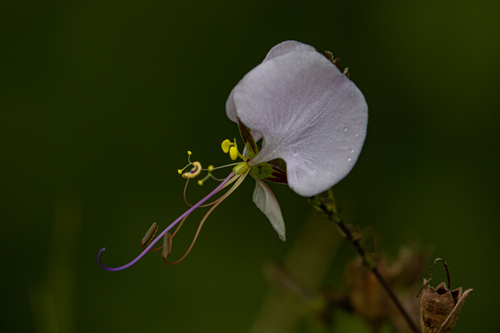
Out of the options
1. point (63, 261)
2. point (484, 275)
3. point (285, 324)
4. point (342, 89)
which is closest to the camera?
point (342, 89)

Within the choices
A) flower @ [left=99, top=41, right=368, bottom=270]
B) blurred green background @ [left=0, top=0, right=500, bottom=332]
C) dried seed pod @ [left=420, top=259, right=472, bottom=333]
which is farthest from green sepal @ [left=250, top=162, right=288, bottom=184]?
blurred green background @ [left=0, top=0, right=500, bottom=332]

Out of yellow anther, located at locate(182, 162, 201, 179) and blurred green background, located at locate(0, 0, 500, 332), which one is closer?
yellow anther, located at locate(182, 162, 201, 179)

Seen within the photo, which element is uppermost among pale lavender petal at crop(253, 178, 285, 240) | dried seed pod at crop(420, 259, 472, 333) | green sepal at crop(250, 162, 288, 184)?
green sepal at crop(250, 162, 288, 184)

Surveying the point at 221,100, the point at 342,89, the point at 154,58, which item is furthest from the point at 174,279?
the point at 342,89

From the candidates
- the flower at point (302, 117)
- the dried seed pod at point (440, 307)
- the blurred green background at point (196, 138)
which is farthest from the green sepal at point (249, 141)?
the blurred green background at point (196, 138)

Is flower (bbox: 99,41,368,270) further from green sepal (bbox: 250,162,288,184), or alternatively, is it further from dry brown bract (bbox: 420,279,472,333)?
dry brown bract (bbox: 420,279,472,333)

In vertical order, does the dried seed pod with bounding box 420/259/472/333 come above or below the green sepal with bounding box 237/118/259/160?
below

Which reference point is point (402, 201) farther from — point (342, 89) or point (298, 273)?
point (342, 89)

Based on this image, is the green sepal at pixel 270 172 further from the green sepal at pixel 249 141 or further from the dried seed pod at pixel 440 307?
the dried seed pod at pixel 440 307
